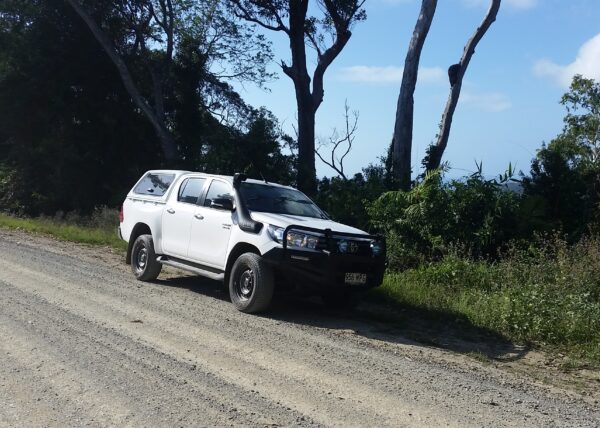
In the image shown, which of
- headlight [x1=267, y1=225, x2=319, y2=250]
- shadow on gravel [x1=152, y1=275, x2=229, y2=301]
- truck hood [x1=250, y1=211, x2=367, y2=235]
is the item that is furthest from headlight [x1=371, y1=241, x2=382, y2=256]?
shadow on gravel [x1=152, y1=275, x2=229, y2=301]

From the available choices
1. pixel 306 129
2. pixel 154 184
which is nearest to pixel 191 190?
pixel 154 184

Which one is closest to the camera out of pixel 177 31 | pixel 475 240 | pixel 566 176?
pixel 475 240

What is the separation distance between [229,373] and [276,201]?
4.46 metres

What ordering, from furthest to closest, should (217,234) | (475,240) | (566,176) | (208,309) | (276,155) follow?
(276,155)
(566,176)
(475,240)
(217,234)
(208,309)

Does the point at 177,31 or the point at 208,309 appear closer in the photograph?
the point at 208,309

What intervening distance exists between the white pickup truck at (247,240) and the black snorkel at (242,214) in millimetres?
14

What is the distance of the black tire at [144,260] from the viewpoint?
441 inches

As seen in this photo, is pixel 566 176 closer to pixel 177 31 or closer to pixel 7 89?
pixel 177 31

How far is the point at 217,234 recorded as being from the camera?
9.89m

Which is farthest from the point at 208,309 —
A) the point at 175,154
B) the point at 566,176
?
the point at 175,154

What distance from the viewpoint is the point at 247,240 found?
30.4ft

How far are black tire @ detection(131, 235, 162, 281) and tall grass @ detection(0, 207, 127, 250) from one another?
4.47 m

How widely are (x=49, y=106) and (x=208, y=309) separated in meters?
19.8

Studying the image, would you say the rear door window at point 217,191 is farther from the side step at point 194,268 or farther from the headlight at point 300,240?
the headlight at point 300,240
